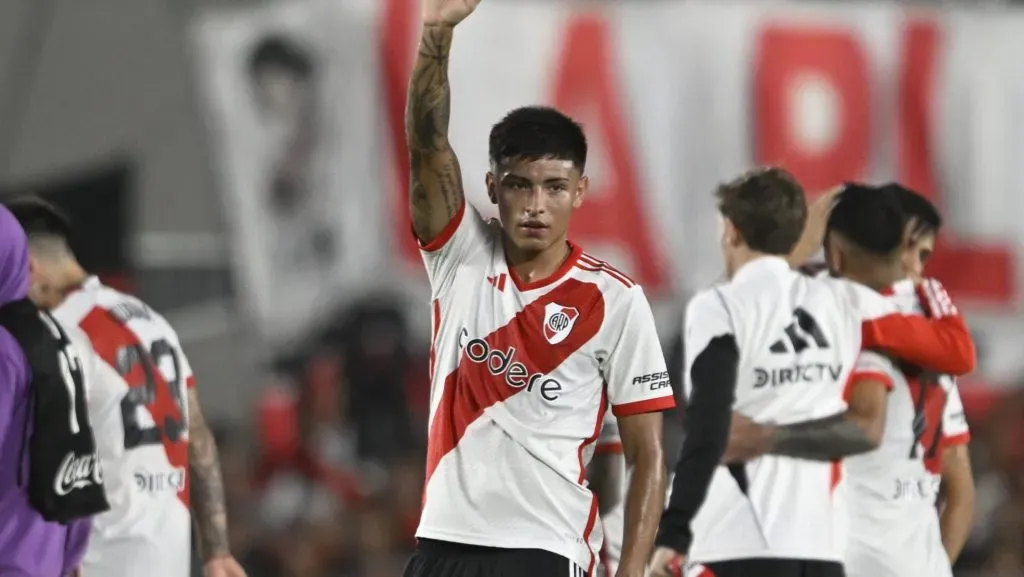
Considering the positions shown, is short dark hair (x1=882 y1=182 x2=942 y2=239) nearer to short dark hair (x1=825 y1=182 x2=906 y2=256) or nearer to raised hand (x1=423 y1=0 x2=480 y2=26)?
short dark hair (x1=825 y1=182 x2=906 y2=256)

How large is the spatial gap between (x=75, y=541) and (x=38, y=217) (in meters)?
1.65

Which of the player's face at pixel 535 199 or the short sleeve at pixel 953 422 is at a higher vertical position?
the player's face at pixel 535 199

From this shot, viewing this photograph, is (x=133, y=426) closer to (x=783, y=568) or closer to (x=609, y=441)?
(x=609, y=441)

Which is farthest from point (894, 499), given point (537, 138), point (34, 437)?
point (34, 437)

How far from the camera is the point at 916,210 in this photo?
558cm

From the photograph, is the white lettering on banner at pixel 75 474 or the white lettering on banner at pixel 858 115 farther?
the white lettering on banner at pixel 858 115

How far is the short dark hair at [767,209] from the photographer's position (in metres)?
5.30

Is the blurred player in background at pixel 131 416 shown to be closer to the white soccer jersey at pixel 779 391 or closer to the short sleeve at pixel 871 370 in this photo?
the white soccer jersey at pixel 779 391

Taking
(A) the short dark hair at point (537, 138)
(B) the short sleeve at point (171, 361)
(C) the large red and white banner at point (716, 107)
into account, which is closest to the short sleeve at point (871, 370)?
(A) the short dark hair at point (537, 138)

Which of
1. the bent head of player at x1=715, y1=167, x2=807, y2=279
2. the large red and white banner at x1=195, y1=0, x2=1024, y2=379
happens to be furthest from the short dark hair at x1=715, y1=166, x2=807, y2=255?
the large red and white banner at x1=195, y1=0, x2=1024, y2=379

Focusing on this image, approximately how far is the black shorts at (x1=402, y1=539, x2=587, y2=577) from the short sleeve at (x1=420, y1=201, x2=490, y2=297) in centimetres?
64

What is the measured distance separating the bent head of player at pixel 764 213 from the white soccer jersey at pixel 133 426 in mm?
1974

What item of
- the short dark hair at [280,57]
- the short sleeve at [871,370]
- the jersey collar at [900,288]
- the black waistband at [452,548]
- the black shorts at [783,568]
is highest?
the short dark hair at [280,57]

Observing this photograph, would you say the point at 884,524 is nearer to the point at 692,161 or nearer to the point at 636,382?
the point at 636,382
